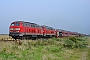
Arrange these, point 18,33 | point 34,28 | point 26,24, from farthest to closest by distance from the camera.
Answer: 1. point 34,28
2. point 26,24
3. point 18,33

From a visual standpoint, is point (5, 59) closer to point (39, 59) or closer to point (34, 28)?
point (39, 59)

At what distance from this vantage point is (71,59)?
19469mm

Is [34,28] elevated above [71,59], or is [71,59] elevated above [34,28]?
[34,28]

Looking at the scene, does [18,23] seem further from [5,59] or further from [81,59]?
[5,59]

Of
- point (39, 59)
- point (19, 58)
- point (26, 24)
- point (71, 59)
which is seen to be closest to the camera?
point (19, 58)

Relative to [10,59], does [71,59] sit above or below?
below

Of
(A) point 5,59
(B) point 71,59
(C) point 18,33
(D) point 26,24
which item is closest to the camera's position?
(A) point 5,59

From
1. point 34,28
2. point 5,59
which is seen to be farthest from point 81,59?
point 34,28

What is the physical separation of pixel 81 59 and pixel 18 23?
1284cm

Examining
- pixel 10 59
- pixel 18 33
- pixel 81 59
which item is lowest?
A: pixel 81 59

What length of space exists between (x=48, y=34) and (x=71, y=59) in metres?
27.1

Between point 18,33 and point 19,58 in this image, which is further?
point 18,33

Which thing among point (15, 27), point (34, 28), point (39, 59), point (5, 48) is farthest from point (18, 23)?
point (39, 59)

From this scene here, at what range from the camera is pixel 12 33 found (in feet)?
90.1
